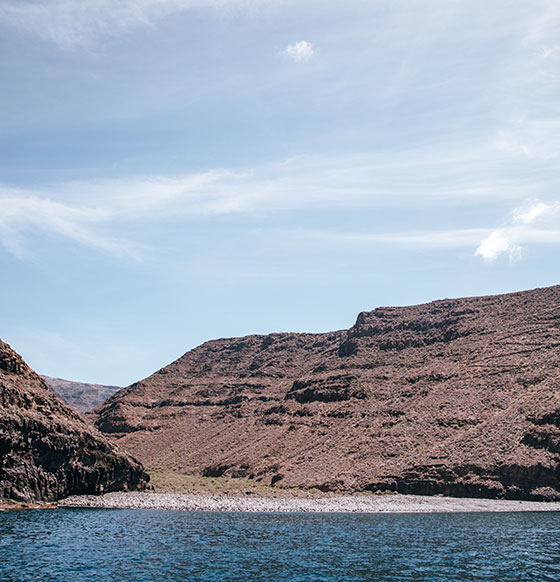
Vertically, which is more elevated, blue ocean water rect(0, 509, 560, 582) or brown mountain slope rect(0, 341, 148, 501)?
brown mountain slope rect(0, 341, 148, 501)

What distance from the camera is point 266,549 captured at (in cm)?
3466

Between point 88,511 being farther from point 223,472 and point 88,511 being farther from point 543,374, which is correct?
point 543,374

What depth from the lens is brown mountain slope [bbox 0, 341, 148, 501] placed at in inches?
1932

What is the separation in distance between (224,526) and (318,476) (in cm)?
3798

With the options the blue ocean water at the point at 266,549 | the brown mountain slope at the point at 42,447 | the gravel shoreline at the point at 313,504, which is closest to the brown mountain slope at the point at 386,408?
the gravel shoreline at the point at 313,504

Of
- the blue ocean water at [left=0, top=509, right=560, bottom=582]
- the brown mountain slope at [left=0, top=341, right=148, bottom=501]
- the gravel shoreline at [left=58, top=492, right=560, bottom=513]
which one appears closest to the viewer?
the blue ocean water at [left=0, top=509, right=560, bottom=582]

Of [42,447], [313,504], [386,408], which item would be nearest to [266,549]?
[42,447]

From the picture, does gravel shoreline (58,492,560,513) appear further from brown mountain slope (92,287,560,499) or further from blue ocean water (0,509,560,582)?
blue ocean water (0,509,560,582)

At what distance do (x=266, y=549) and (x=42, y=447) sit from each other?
2665 centimetres

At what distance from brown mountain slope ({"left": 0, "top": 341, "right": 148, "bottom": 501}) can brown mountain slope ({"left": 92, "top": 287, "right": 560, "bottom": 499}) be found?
31.9m

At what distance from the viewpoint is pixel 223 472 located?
9781cm

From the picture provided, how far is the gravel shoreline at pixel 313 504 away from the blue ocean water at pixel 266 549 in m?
8.10

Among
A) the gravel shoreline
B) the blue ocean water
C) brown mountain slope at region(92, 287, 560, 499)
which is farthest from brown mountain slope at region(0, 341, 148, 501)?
brown mountain slope at region(92, 287, 560, 499)

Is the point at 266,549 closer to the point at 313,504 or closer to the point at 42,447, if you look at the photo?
the point at 42,447
